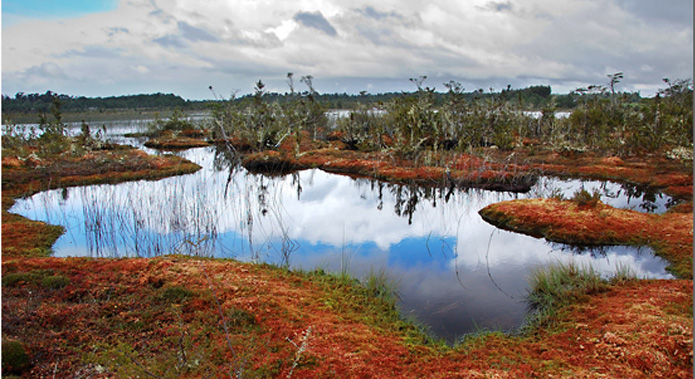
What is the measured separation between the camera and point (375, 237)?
31.8 ft

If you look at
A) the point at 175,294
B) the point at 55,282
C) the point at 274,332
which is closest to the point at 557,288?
the point at 274,332

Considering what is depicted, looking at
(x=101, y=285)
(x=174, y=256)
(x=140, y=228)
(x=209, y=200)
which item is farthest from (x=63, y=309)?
(x=209, y=200)

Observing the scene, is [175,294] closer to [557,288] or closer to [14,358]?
[14,358]

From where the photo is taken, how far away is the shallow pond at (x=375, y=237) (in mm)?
6848

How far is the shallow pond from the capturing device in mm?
6848

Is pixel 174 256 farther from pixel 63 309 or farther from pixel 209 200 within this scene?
pixel 209 200

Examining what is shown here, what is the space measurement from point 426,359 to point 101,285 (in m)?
4.43

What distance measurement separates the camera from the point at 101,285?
19.2ft

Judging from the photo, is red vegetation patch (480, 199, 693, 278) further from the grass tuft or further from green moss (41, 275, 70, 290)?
green moss (41, 275, 70, 290)

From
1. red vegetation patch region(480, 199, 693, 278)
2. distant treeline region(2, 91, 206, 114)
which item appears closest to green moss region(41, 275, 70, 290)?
red vegetation patch region(480, 199, 693, 278)

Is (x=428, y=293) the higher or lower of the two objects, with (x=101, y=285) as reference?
lower

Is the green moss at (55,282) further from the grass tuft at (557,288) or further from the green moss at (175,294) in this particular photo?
the grass tuft at (557,288)

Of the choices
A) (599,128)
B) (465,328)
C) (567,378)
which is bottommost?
(465,328)

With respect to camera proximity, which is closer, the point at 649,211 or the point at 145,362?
the point at 145,362
